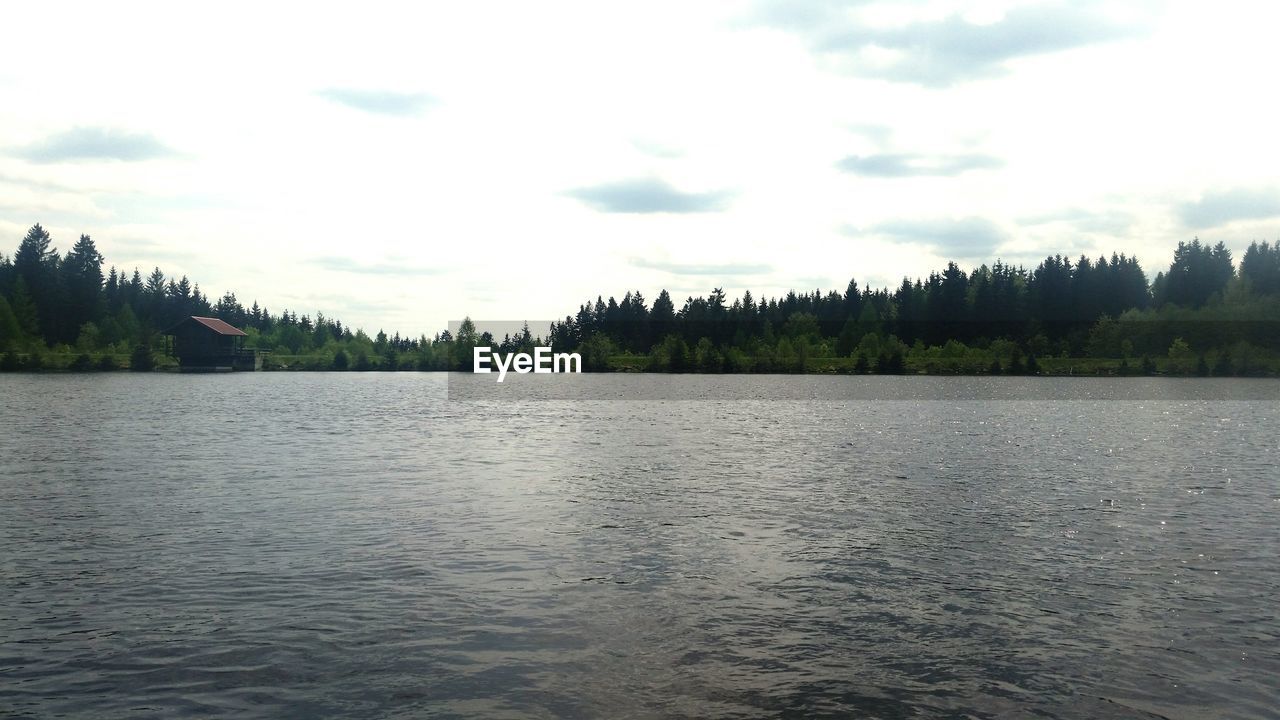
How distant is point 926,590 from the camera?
21.7 metres

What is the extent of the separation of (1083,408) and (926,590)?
342 feet

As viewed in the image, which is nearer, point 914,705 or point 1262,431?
point 914,705

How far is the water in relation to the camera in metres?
15.0

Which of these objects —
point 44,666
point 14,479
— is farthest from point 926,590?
point 14,479

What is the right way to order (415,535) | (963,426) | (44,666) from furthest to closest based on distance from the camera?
(963,426) < (415,535) < (44,666)

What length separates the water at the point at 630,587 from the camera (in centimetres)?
1496

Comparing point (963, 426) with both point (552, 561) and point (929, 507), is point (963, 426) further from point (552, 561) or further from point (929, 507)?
point (552, 561)

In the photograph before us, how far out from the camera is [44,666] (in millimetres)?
15609

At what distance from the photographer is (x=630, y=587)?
71.7ft

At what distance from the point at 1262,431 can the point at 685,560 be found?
72173 mm

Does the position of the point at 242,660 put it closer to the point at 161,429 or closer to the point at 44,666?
the point at 44,666

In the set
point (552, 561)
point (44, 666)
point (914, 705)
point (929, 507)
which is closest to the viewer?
point (914, 705)

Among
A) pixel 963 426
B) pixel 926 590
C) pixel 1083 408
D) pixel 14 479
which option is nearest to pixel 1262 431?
pixel 963 426

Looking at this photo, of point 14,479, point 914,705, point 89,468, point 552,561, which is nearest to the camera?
point 914,705
